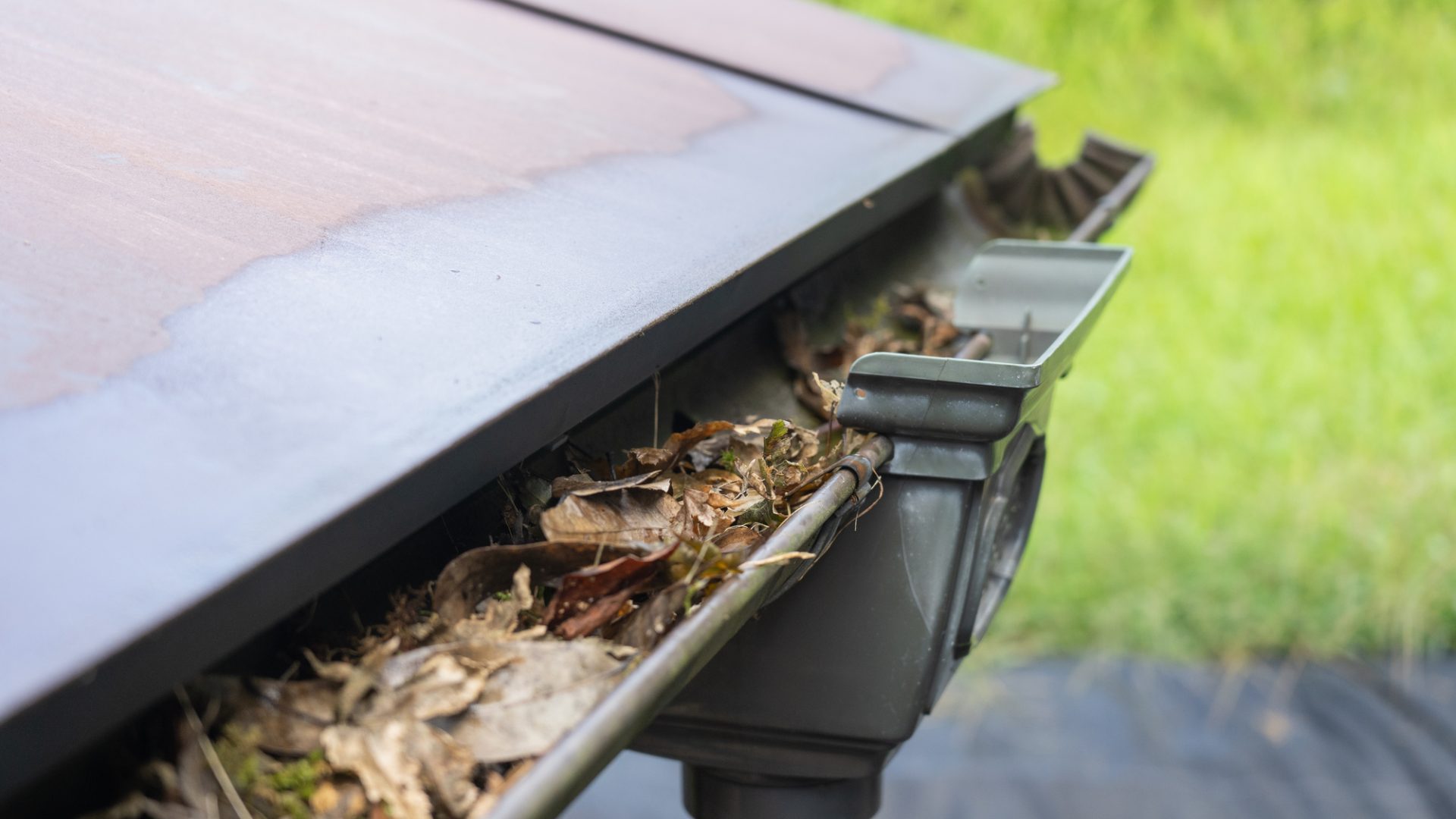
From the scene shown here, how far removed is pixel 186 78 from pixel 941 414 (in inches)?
30.9

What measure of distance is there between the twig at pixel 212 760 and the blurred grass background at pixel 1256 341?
391 cm

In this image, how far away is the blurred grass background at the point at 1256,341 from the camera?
4.36 metres

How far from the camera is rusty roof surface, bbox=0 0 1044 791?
66 centimetres

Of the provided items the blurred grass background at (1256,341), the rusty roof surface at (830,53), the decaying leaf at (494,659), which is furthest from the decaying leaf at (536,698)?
the blurred grass background at (1256,341)

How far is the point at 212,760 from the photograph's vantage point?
722 millimetres

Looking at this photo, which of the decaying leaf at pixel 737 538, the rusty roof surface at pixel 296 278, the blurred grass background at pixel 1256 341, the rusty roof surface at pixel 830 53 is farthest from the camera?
the blurred grass background at pixel 1256 341

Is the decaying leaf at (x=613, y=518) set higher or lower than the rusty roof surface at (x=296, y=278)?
lower

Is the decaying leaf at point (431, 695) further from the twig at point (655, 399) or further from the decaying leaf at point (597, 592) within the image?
the twig at point (655, 399)

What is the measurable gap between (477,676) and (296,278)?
32 cm

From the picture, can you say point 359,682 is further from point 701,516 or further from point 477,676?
point 701,516

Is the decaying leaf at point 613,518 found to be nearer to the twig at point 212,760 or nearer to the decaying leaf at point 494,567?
the decaying leaf at point 494,567

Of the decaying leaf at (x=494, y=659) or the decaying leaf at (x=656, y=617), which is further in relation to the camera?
the decaying leaf at (x=656, y=617)

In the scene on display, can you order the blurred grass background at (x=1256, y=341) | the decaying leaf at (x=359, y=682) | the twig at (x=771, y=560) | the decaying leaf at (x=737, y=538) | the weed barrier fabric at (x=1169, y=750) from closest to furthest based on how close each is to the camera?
the decaying leaf at (x=359, y=682) → the twig at (x=771, y=560) → the decaying leaf at (x=737, y=538) → the weed barrier fabric at (x=1169, y=750) → the blurred grass background at (x=1256, y=341)

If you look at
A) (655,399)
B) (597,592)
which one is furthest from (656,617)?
(655,399)
